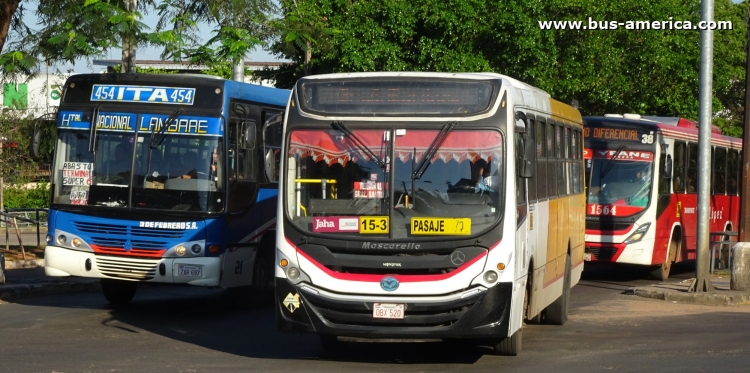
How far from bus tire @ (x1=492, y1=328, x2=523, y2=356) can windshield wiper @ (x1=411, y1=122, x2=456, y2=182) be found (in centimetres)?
191

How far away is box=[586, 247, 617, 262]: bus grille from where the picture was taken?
64.0 ft

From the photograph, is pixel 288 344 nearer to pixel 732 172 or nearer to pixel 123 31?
pixel 123 31

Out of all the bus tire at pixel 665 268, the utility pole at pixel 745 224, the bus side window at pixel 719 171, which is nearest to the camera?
the utility pole at pixel 745 224

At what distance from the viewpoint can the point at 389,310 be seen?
30.6 feet

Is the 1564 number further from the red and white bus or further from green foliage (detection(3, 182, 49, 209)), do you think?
green foliage (detection(3, 182, 49, 209))

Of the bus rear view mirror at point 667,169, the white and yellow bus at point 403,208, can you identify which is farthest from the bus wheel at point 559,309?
the bus rear view mirror at point 667,169

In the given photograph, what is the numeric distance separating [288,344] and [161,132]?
362 cm

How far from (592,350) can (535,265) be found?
1116 millimetres

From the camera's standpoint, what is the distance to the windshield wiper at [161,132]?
13562 millimetres

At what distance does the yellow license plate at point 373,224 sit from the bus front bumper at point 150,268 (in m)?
4.42

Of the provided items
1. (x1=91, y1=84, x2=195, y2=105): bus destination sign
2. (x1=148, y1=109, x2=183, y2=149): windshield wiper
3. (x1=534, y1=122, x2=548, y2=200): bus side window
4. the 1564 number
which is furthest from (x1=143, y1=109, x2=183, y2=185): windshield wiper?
the 1564 number

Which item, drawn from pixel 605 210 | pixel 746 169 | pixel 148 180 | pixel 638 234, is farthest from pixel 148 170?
pixel 746 169

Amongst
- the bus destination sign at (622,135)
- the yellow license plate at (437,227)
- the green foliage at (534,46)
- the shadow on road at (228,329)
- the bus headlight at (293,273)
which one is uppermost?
the green foliage at (534,46)

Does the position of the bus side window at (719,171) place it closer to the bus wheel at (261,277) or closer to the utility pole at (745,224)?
the utility pole at (745,224)
